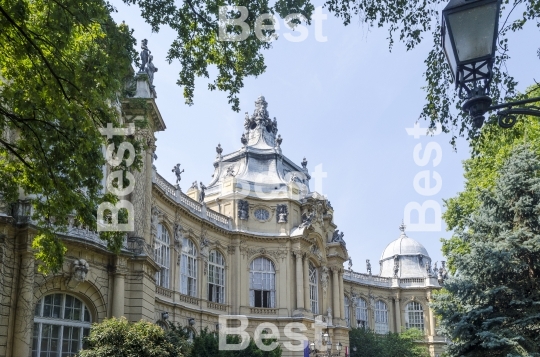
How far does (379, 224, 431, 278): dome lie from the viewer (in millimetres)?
59275

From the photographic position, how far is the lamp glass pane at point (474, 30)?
15.7ft

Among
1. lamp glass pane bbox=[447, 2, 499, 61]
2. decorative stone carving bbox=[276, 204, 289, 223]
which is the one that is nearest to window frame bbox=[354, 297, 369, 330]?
decorative stone carving bbox=[276, 204, 289, 223]

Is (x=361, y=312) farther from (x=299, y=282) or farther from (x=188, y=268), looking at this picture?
(x=188, y=268)

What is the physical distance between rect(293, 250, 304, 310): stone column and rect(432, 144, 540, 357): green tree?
16035 mm

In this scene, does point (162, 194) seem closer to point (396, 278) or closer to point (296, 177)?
point (296, 177)

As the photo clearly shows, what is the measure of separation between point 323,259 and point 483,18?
3627 centimetres

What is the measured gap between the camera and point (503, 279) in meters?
19.9

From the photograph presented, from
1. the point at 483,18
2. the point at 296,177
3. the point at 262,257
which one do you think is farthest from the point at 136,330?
the point at 296,177

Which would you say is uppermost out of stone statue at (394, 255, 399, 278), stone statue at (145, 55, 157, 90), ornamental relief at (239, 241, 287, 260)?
stone statue at (145, 55, 157, 90)

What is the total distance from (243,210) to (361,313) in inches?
866

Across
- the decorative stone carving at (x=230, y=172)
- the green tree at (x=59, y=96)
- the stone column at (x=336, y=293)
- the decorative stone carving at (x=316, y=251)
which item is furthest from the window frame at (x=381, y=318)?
the green tree at (x=59, y=96)

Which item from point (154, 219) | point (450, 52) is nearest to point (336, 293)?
point (154, 219)

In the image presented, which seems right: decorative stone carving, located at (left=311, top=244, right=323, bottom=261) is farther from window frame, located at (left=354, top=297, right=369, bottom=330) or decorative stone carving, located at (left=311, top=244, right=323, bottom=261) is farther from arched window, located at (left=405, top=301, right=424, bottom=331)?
arched window, located at (left=405, top=301, right=424, bottom=331)

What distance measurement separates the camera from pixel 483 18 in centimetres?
479
